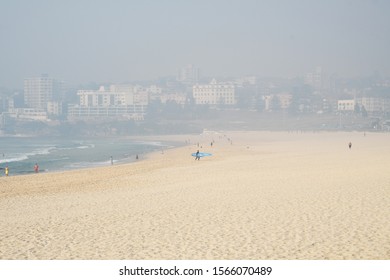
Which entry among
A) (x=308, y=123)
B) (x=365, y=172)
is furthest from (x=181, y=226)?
(x=308, y=123)

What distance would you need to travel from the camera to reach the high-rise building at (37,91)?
609 feet

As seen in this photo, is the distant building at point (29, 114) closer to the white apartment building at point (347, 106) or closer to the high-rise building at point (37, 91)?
the high-rise building at point (37, 91)

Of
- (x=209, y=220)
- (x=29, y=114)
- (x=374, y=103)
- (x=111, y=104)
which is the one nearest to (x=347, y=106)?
(x=374, y=103)

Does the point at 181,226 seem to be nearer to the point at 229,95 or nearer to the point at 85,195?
the point at 85,195

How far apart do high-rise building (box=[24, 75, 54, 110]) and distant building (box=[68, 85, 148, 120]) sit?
3010cm

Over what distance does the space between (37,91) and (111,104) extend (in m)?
47.5

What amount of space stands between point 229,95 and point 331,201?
16136 centimetres

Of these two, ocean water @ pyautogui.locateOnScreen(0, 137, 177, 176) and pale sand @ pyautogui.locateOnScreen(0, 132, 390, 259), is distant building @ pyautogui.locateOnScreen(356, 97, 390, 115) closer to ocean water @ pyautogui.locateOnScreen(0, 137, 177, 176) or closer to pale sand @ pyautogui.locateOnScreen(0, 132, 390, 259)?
ocean water @ pyautogui.locateOnScreen(0, 137, 177, 176)

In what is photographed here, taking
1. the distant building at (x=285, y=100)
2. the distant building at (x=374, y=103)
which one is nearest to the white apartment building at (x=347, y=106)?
the distant building at (x=374, y=103)

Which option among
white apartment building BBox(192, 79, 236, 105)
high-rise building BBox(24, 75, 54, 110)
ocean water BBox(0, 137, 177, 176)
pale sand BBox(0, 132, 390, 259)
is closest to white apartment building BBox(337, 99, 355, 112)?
white apartment building BBox(192, 79, 236, 105)

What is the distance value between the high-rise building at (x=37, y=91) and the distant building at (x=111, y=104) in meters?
30.1

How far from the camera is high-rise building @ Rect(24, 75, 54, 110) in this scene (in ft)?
609

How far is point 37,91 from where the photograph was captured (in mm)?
188500

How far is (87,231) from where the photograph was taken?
8781mm
